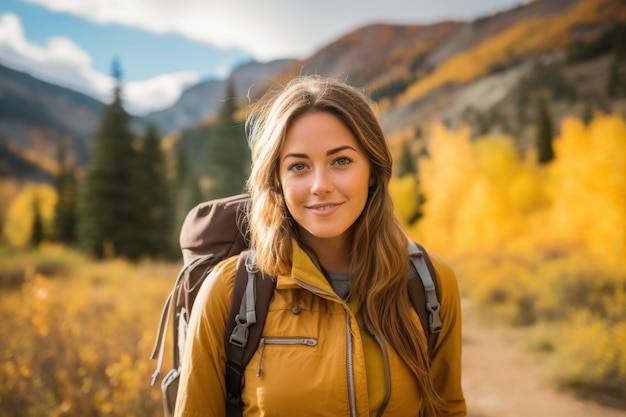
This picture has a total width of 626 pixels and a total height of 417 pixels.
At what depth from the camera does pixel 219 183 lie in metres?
17.3

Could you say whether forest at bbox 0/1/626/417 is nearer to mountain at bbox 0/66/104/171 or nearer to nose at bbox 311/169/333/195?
nose at bbox 311/169/333/195

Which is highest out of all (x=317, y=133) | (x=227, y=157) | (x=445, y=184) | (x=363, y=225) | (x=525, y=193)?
(x=227, y=157)

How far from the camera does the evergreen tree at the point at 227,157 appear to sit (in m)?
17.3

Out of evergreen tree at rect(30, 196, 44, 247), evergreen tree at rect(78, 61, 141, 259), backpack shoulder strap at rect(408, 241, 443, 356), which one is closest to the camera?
backpack shoulder strap at rect(408, 241, 443, 356)

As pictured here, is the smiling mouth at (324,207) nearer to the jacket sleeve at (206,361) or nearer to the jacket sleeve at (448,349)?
the jacket sleeve at (206,361)

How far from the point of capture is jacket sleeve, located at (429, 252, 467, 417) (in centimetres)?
180

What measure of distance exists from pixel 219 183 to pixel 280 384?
1657 cm

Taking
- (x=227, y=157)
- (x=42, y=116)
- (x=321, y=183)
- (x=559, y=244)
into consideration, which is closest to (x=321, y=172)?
(x=321, y=183)

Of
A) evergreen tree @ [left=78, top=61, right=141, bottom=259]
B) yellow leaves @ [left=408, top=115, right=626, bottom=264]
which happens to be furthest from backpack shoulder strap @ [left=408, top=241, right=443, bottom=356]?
evergreen tree @ [left=78, top=61, right=141, bottom=259]

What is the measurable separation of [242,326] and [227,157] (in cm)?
1678

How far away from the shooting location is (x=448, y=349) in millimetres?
1833

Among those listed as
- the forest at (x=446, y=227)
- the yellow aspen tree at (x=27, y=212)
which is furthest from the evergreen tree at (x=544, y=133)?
the yellow aspen tree at (x=27, y=212)

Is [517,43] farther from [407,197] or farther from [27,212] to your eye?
[27,212]

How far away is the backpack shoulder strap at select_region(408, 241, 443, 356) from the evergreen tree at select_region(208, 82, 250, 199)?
1569 centimetres
